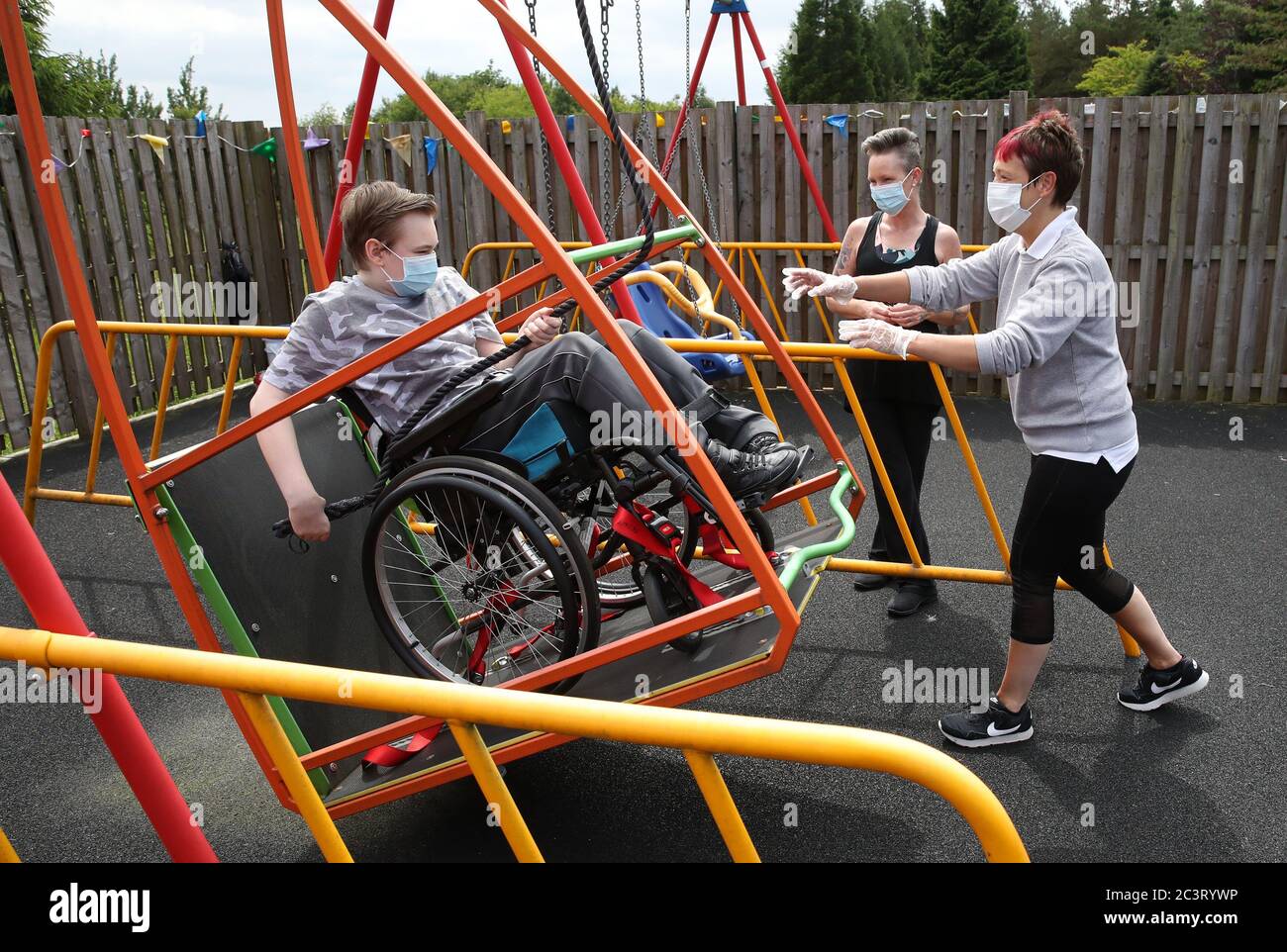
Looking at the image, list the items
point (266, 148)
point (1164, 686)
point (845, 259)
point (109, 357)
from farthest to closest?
point (266, 148) < point (109, 357) < point (845, 259) < point (1164, 686)

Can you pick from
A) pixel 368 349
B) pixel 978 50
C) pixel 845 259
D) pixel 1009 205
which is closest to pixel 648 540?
pixel 368 349

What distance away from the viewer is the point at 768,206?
7871mm

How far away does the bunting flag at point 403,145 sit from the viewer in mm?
8352

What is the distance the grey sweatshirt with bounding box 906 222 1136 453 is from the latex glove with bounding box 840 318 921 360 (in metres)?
0.18

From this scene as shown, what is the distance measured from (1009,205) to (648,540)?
133cm

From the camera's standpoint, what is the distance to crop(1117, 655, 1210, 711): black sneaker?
3.09 metres

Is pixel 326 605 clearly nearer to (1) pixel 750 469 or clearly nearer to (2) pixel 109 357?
(1) pixel 750 469

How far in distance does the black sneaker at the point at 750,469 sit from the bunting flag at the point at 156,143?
672 centimetres

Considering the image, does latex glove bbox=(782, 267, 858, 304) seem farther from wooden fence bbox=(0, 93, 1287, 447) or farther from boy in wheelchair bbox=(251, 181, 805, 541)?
wooden fence bbox=(0, 93, 1287, 447)

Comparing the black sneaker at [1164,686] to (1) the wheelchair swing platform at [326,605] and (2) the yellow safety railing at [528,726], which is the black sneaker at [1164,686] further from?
(2) the yellow safety railing at [528,726]

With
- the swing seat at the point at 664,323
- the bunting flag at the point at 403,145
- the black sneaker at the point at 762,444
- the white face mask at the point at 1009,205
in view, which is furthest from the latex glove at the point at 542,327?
the bunting flag at the point at 403,145

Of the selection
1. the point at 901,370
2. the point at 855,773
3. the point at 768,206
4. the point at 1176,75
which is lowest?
the point at 855,773
